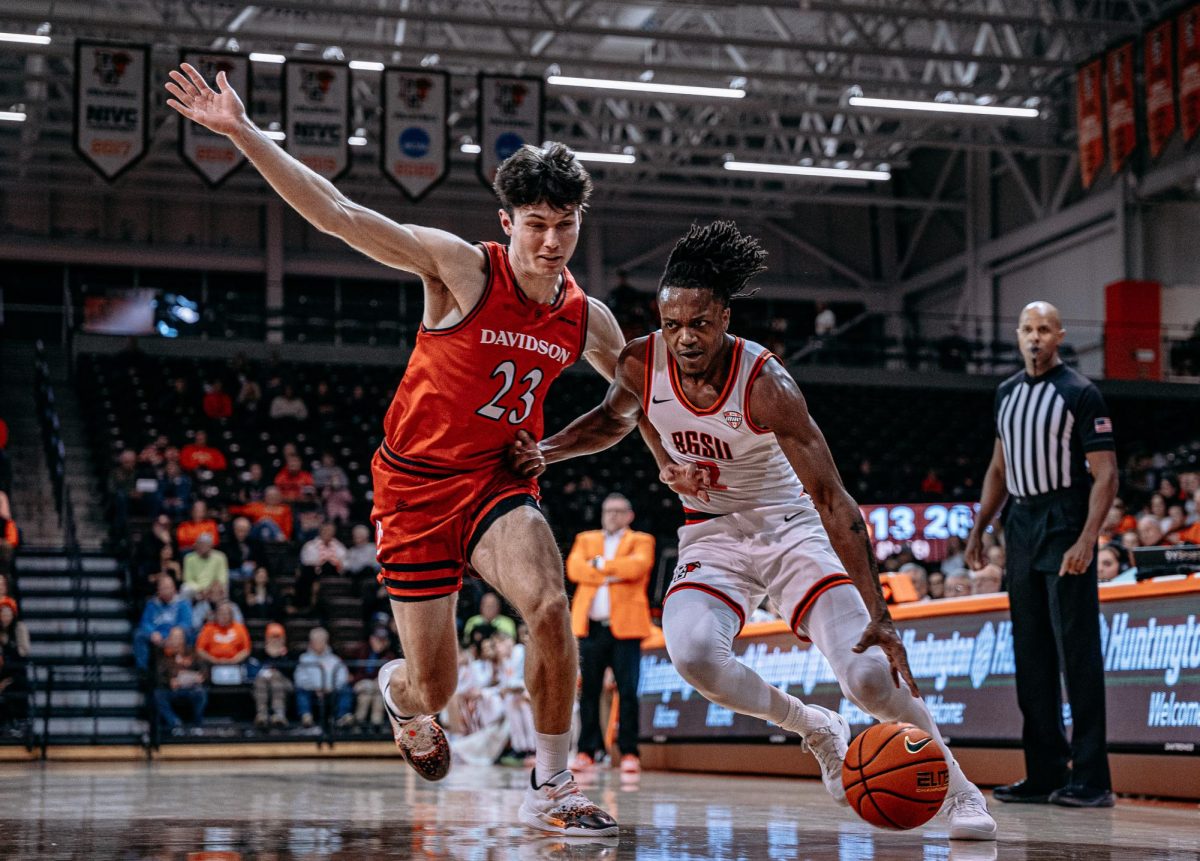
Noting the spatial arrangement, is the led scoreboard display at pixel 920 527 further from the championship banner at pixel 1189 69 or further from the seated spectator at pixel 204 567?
the championship banner at pixel 1189 69

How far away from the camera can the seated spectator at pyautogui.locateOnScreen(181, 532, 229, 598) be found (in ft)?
48.1

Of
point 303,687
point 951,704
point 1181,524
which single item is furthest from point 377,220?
point 1181,524

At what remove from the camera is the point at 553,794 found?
193 inches

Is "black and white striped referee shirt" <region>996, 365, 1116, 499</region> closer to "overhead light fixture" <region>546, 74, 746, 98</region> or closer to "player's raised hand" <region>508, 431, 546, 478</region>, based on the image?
"player's raised hand" <region>508, 431, 546, 478</region>

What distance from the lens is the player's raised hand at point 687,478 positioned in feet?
16.2

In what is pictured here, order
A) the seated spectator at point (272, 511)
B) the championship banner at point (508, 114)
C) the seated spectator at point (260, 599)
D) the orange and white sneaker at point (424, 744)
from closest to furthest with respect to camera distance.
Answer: the orange and white sneaker at point (424, 744) → the seated spectator at point (260, 599) → the seated spectator at point (272, 511) → the championship banner at point (508, 114)

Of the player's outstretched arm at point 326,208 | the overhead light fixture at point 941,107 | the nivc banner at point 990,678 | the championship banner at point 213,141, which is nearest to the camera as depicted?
the player's outstretched arm at point 326,208

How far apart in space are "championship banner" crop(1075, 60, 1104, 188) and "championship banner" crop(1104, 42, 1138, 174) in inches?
8.3

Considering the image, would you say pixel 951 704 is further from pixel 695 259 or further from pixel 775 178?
pixel 775 178

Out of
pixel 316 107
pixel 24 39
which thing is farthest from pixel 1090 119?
pixel 24 39

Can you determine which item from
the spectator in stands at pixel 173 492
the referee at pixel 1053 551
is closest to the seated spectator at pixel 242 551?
the spectator in stands at pixel 173 492

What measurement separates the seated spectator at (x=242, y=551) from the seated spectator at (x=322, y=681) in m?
1.69

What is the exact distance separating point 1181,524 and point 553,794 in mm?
10340

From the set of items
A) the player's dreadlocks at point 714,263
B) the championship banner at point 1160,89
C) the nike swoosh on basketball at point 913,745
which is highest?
the championship banner at point 1160,89
